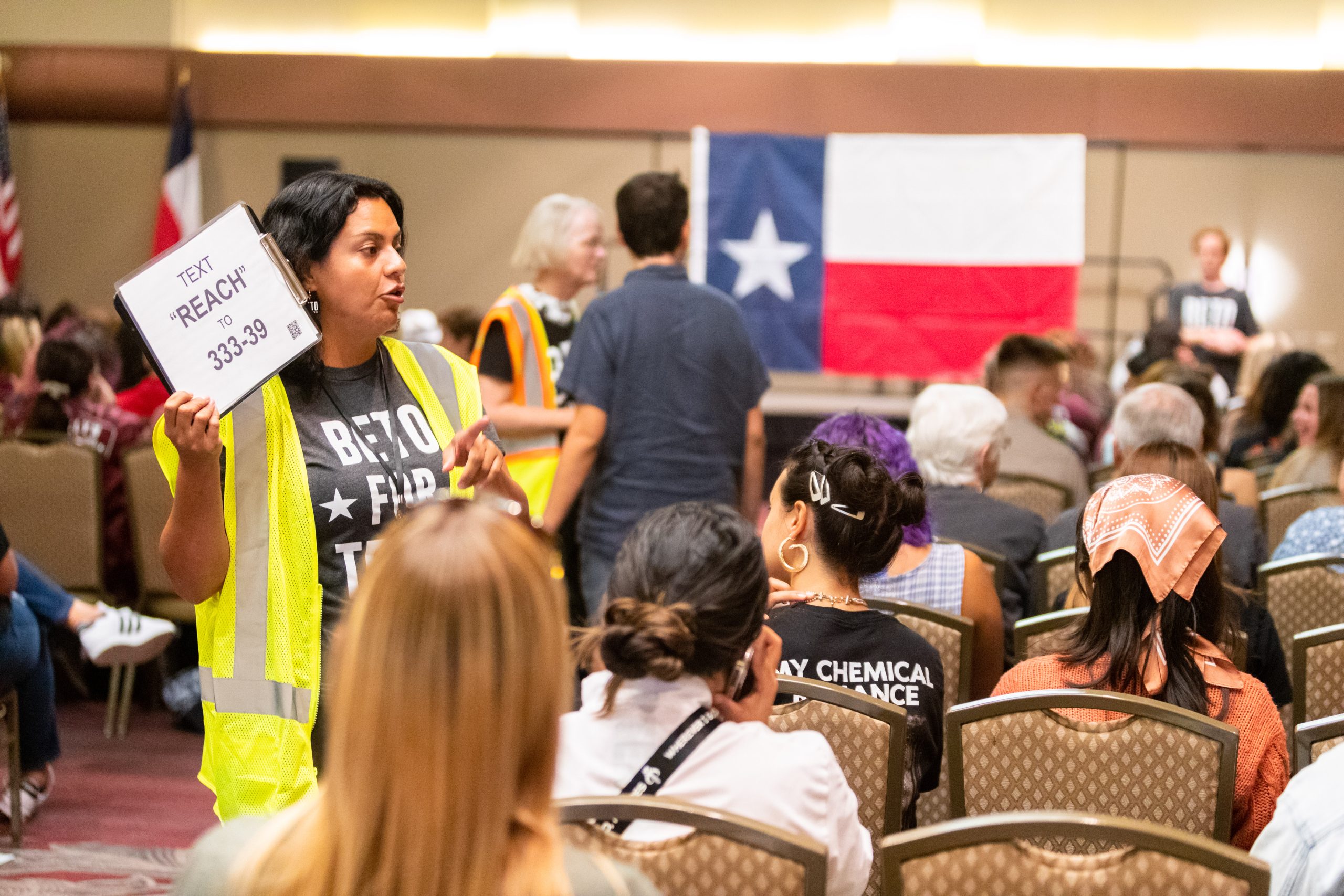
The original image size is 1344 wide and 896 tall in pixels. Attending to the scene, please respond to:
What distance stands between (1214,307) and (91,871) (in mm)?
7217

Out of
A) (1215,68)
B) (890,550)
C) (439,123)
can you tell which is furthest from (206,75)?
(890,550)

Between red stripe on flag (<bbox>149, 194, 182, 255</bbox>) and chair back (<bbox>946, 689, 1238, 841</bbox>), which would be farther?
red stripe on flag (<bbox>149, 194, 182, 255</bbox>)

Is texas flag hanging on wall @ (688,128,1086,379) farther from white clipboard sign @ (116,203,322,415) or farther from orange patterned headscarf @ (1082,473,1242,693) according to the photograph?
white clipboard sign @ (116,203,322,415)

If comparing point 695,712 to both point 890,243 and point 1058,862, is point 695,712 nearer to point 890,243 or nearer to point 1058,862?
point 1058,862

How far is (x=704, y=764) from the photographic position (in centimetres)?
151

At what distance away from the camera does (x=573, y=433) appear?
3.56 m

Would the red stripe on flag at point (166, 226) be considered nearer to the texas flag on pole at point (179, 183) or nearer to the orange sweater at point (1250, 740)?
the texas flag on pole at point (179, 183)

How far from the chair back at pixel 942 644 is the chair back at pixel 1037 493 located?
1789 mm

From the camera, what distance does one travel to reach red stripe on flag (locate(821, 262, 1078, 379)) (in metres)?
7.86

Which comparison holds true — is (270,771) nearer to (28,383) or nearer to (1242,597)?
(1242,597)

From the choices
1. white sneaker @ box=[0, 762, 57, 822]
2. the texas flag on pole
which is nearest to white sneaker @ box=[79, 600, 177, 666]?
white sneaker @ box=[0, 762, 57, 822]

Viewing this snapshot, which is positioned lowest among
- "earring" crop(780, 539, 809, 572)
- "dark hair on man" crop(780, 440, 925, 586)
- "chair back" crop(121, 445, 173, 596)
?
"chair back" crop(121, 445, 173, 596)

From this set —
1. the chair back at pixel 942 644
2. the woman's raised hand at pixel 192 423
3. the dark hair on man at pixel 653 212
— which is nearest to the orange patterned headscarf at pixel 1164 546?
the chair back at pixel 942 644

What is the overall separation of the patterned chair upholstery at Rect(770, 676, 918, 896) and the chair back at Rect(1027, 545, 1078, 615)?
4.41ft
